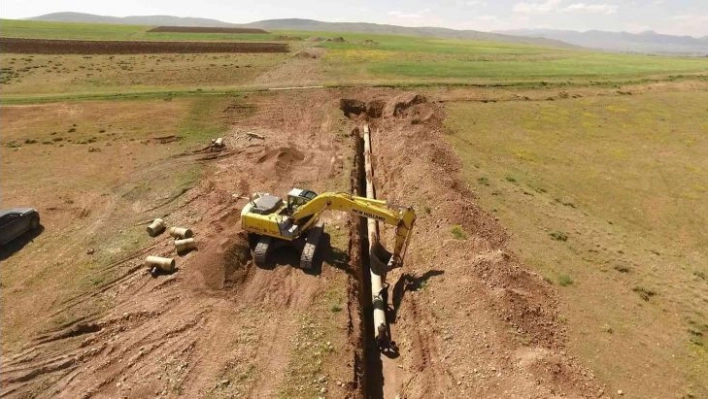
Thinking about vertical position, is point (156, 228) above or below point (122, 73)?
below

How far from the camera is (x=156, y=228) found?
20156mm

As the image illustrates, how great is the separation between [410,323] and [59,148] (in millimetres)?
28098

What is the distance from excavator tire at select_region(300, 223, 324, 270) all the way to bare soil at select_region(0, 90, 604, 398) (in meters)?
0.54

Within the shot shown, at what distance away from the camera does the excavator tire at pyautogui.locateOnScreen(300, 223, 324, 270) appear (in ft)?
58.4

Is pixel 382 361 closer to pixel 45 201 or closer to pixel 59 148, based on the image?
pixel 45 201

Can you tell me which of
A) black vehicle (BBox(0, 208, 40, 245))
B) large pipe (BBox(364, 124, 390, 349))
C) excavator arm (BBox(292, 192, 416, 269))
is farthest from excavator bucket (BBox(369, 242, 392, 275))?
black vehicle (BBox(0, 208, 40, 245))

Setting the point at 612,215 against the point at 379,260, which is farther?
the point at 612,215

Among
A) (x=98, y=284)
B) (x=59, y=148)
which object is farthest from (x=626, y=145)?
(x=59, y=148)

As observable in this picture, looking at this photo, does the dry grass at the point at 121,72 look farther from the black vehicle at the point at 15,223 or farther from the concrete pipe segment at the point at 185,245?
the concrete pipe segment at the point at 185,245

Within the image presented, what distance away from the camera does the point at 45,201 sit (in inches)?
906

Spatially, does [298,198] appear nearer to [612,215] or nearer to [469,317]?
[469,317]

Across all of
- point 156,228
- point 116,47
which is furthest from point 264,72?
point 156,228

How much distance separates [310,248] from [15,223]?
543 inches

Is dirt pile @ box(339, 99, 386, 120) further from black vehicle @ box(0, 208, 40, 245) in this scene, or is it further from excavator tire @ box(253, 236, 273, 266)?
black vehicle @ box(0, 208, 40, 245)
